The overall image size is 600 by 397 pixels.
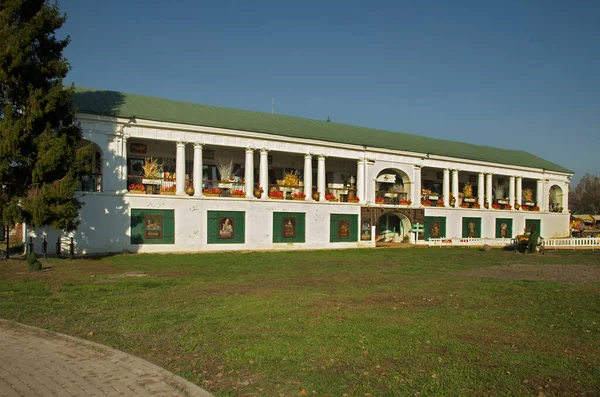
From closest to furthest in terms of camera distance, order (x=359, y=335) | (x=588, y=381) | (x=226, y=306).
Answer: (x=588, y=381)
(x=359, y=335)
(x=226, y=306)

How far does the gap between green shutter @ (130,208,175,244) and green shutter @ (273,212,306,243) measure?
22.0 ft

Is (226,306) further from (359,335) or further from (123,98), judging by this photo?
(123,98)

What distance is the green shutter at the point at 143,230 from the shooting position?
26.0m

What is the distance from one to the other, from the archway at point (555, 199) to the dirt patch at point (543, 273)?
1207 inches

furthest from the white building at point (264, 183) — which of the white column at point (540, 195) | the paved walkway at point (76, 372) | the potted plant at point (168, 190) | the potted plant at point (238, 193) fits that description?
the paved walkway at point (76, 372)

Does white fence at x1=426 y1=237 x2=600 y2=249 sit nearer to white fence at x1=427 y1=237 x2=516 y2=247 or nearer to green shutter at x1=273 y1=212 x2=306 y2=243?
white fence at x1=427 y1=237 x2=516 y2=247

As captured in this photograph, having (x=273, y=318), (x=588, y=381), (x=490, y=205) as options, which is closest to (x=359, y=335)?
(x=273, y=318)

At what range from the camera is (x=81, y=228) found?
80.5ft

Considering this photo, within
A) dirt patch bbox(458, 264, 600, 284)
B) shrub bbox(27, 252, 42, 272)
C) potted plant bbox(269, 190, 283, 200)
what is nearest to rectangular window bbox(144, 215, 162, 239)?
potted plant bbox(269, 190, 283, 200)

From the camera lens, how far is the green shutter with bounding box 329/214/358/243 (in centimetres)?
3297

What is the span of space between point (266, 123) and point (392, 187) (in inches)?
475

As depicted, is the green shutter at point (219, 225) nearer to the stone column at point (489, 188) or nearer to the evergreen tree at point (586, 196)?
the stone column at point (489, 188)

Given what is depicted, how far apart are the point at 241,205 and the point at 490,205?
24200 mm

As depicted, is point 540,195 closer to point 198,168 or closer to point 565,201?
point 565,201
